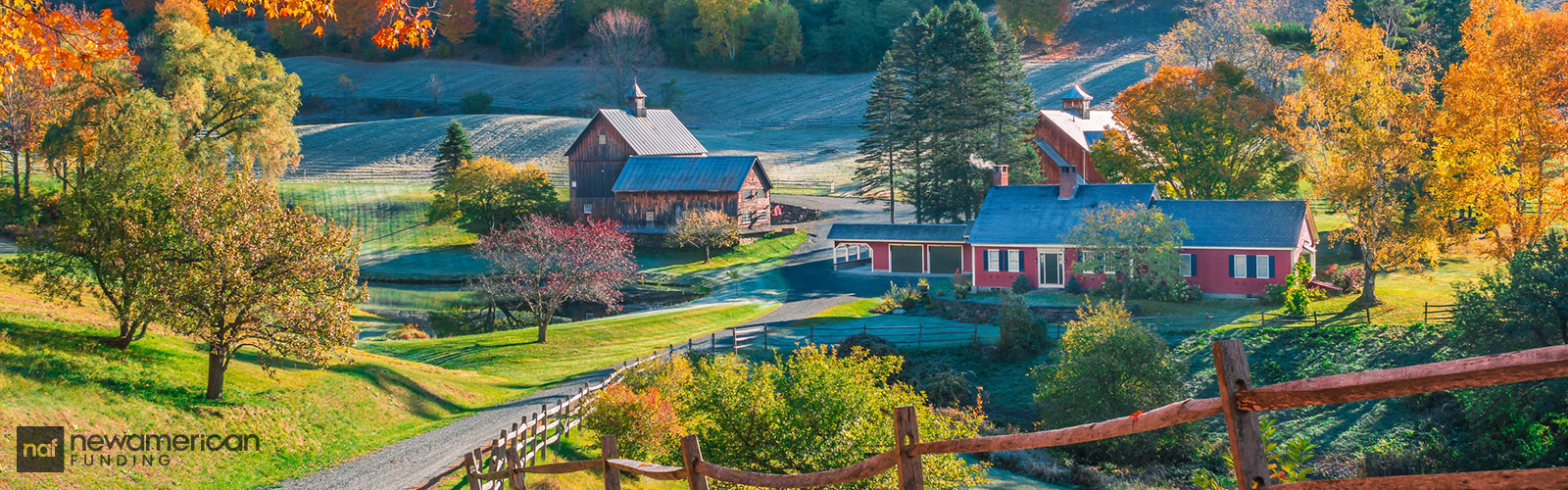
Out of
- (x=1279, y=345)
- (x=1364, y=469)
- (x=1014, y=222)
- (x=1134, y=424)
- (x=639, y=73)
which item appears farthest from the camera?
(x=639, y=73)

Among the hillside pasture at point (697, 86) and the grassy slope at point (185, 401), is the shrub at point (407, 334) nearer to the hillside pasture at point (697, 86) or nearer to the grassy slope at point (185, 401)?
the grassy slope at point (185, 401)

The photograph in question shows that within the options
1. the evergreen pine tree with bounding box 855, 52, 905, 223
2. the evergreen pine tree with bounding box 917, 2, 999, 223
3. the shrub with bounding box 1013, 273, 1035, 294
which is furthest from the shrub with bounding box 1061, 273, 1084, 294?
the evergreen pine tree with bounding box 855, 52, 905, 223

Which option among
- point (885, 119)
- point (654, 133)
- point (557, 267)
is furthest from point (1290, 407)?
point (654, 133)

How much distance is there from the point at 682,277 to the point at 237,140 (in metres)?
19.5

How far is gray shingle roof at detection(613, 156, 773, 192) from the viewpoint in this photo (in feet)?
201

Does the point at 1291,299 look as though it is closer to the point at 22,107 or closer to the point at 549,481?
the point at 549,481

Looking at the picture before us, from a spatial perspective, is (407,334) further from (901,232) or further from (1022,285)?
(1022,285)

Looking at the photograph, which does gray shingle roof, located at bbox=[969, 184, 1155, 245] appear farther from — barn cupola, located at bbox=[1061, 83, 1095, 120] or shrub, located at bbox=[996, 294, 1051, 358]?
barn cupola, located at bbox=[1061, 83, 1095, 120]

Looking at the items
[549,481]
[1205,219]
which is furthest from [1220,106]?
[549,481]

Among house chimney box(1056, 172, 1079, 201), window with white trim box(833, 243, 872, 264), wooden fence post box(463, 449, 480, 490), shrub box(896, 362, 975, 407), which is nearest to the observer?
wooden fence post box(463, 449, 480, 490)

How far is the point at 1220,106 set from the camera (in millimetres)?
48656

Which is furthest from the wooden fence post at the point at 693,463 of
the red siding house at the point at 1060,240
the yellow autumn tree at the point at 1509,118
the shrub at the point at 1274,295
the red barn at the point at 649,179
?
the red barn at the point at 649,179

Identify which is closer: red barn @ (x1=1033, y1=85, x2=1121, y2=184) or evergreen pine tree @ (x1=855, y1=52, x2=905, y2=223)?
red barn @ (x1=1033, y1=85, x2=1121, y2=184)

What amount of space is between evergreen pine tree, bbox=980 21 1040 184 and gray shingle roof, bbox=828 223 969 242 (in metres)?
8.66
